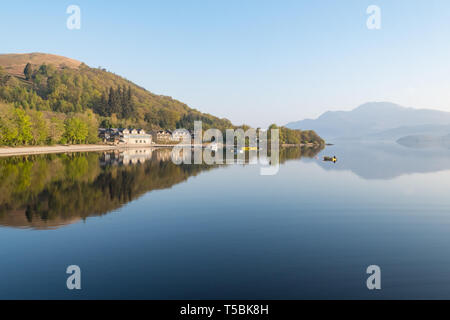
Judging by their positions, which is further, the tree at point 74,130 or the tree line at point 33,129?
the tree at point 74,130

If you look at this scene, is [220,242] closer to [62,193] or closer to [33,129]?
[62,193]

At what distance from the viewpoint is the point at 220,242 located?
17578 mm

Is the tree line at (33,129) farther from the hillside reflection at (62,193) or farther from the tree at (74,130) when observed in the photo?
the hillside reflection at (62,193)

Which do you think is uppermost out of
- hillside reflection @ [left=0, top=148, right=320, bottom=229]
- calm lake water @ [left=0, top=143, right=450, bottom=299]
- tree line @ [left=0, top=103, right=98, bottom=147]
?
tree line @ [left=0, top=103, right=98, bottom=147]

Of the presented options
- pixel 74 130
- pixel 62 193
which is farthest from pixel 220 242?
pixel 74 130

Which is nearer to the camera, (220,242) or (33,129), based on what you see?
(220,242)

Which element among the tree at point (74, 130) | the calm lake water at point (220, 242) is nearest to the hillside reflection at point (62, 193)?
the calm lake water at point (220, 242)

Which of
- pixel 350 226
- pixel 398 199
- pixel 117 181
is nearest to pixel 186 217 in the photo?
pixel 350 226

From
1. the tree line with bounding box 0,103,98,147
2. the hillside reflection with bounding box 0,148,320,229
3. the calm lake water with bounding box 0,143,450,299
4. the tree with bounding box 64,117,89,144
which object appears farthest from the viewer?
the tree with bounding box 64,117,89,144

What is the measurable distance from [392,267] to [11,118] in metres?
104

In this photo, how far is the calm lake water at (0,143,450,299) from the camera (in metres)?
12.1

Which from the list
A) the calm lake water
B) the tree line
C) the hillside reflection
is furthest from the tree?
the calm lake water

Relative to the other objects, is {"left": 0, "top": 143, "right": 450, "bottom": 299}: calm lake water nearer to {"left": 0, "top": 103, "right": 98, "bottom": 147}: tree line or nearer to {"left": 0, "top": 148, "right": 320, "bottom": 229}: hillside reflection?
{"left": 0, "top": 148, "right": 320, "bottom": 229}: hillside reflection

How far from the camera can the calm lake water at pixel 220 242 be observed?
39.8 feet
